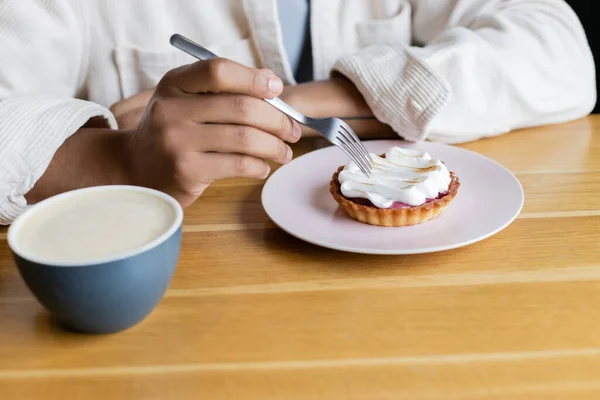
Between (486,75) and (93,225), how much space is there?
0.79 metres

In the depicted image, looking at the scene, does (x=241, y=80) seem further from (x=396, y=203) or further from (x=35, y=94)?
(x=35, y=94)

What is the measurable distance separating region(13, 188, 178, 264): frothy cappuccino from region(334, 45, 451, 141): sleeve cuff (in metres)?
0.53

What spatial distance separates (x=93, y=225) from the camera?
617 millimetres

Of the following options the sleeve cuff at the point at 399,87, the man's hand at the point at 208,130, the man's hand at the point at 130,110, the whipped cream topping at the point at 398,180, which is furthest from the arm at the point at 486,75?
the man's hand at the point at 130,110

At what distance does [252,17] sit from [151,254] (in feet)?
2.52

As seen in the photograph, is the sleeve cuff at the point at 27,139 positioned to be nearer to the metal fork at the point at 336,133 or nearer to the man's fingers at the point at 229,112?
the man's fingers at the point at 229,112

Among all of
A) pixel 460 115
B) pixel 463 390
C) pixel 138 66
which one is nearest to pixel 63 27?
pixel 138 66

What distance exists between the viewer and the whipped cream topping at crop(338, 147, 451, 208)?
2.68ft

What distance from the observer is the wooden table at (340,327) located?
1.84ft

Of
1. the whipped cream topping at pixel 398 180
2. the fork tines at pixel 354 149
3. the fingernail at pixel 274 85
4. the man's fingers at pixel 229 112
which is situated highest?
the fingernail at pixel 274 85

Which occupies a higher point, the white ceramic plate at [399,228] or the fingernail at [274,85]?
the fingernail at [274,85]

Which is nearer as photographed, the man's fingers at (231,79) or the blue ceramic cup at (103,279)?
the blue ceramic cup at (103,279)

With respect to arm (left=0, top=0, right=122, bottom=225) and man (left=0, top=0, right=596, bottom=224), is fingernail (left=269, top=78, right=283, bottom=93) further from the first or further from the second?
arm (left=0, top=0, right=122, bottom=225)

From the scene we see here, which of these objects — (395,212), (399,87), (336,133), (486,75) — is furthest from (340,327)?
(486,75)
